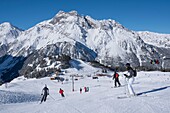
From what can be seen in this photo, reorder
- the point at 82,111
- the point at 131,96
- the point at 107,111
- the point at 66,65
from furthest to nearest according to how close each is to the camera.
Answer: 1. the point at 66,65
2. the point at 131,96
3. the point at 82,111
4. the point at 107,111

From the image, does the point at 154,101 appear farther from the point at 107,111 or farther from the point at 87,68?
the point at 87,68

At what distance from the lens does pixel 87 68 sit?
651 feet

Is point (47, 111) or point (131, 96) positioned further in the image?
point (131, 96)

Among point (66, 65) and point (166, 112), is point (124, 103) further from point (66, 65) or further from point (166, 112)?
point (66, 65)

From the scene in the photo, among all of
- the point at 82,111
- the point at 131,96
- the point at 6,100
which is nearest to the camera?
the point at 82,111

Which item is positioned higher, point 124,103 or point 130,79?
point 130,79

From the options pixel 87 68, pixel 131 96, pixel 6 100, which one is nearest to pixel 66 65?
pixel 87 68

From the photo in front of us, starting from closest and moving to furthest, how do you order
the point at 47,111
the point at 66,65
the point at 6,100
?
the point at 47,111 → the point at 6,100 → the point at 66,65

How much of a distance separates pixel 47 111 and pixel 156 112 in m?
5.90

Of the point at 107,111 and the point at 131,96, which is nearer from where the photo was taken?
the point at 107,111

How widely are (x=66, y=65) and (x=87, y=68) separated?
18.1 metres

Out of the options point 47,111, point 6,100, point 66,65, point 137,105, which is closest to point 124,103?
point 137,105

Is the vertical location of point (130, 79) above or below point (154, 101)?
above

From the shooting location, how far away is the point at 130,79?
15023 millimetres
